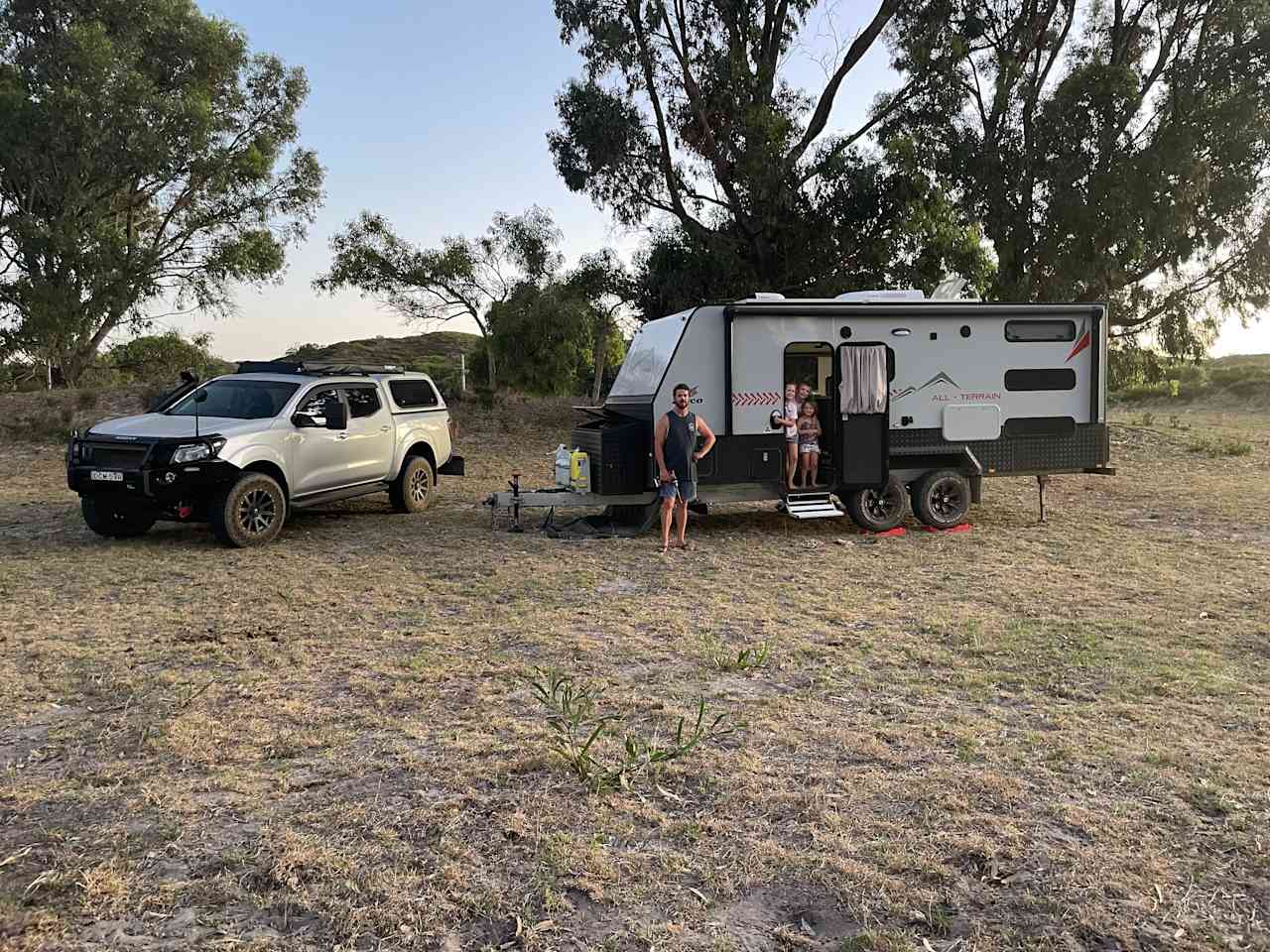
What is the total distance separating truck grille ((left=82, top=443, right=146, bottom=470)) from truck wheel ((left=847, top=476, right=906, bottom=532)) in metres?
7.79

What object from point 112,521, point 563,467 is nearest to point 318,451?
point 112,521

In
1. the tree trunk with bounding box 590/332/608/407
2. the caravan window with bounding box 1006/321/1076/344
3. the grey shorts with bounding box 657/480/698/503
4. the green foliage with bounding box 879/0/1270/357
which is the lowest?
the grey shorts with bounding box 657/480/698/503

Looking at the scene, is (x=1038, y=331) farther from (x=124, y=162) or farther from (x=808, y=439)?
(x=124, y=162)

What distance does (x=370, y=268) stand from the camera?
24.9m

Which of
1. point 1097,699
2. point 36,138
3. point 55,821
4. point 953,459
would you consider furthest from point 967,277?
point 36,138

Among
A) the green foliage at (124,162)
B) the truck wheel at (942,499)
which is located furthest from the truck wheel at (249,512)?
the green foliage at (124,162)

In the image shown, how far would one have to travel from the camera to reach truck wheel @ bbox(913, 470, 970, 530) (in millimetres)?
10891

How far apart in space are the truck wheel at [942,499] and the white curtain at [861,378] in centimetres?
134

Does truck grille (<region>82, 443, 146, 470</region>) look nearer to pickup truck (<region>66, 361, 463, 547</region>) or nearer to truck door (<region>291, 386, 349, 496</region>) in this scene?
pickup truck (<region>66, 361, 463, 547</region>)

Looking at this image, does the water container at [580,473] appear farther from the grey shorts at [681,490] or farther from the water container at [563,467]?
the grey shorts at [681,490]

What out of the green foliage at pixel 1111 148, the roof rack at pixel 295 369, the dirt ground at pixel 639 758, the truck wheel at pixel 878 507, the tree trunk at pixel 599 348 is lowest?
the dirt ground at pixel 639 758

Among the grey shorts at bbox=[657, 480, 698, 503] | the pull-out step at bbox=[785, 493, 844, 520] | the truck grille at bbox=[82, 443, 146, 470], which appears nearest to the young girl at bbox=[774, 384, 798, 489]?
the pull-out step at bbox=[785, 493, 844, 520]

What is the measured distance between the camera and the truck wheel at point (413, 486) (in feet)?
39.0

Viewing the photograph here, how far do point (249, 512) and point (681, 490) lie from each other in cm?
458
